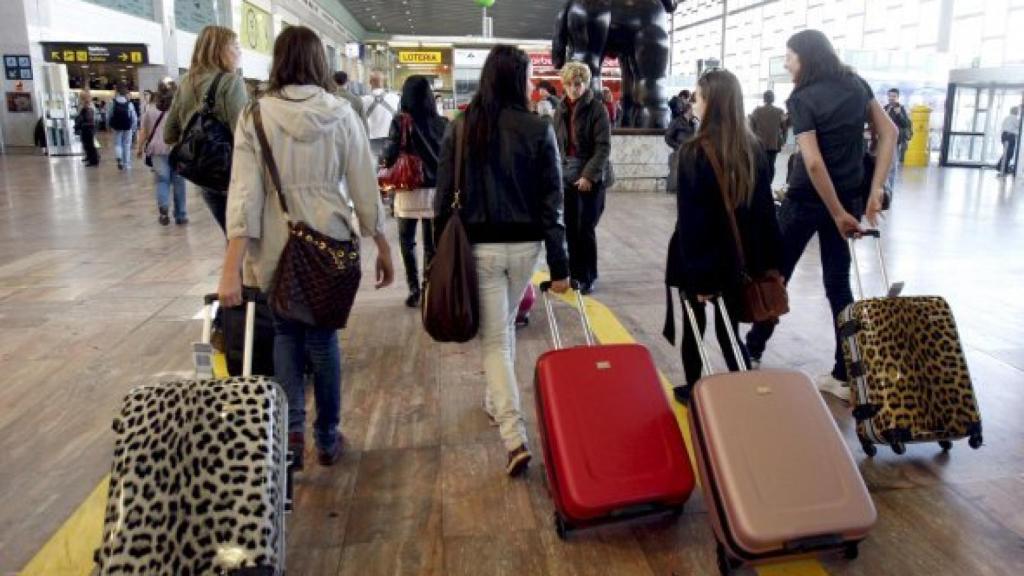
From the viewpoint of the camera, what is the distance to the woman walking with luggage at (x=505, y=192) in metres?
2.70

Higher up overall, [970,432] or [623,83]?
[623,83]

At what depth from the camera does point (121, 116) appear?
16.9 metres

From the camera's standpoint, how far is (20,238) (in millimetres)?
8172

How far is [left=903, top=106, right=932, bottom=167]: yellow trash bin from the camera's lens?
67.1ft

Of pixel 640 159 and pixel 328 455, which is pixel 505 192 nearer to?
pixel 328 455

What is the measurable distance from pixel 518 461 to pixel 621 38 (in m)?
8.81

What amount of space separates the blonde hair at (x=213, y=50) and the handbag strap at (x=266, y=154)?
1390 mm

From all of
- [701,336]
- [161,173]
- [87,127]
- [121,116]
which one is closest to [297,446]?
[701,336]

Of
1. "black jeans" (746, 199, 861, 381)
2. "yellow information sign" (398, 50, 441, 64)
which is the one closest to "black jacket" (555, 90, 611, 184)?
"black jeans" (746, 199, 861, 381)

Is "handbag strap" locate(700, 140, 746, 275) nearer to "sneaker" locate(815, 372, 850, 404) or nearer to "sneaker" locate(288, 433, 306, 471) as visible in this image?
"sneaker" locate(815, 372, 850, 404)

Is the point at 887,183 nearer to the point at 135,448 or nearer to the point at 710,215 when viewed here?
the point at 710,215

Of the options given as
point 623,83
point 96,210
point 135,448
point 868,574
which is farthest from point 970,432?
point 96,210

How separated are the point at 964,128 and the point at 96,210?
20.1 m

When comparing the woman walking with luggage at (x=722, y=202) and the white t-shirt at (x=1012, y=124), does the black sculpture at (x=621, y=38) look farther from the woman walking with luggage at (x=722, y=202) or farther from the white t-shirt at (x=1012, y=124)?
the white t-shirt at (x=1012, y=124)
